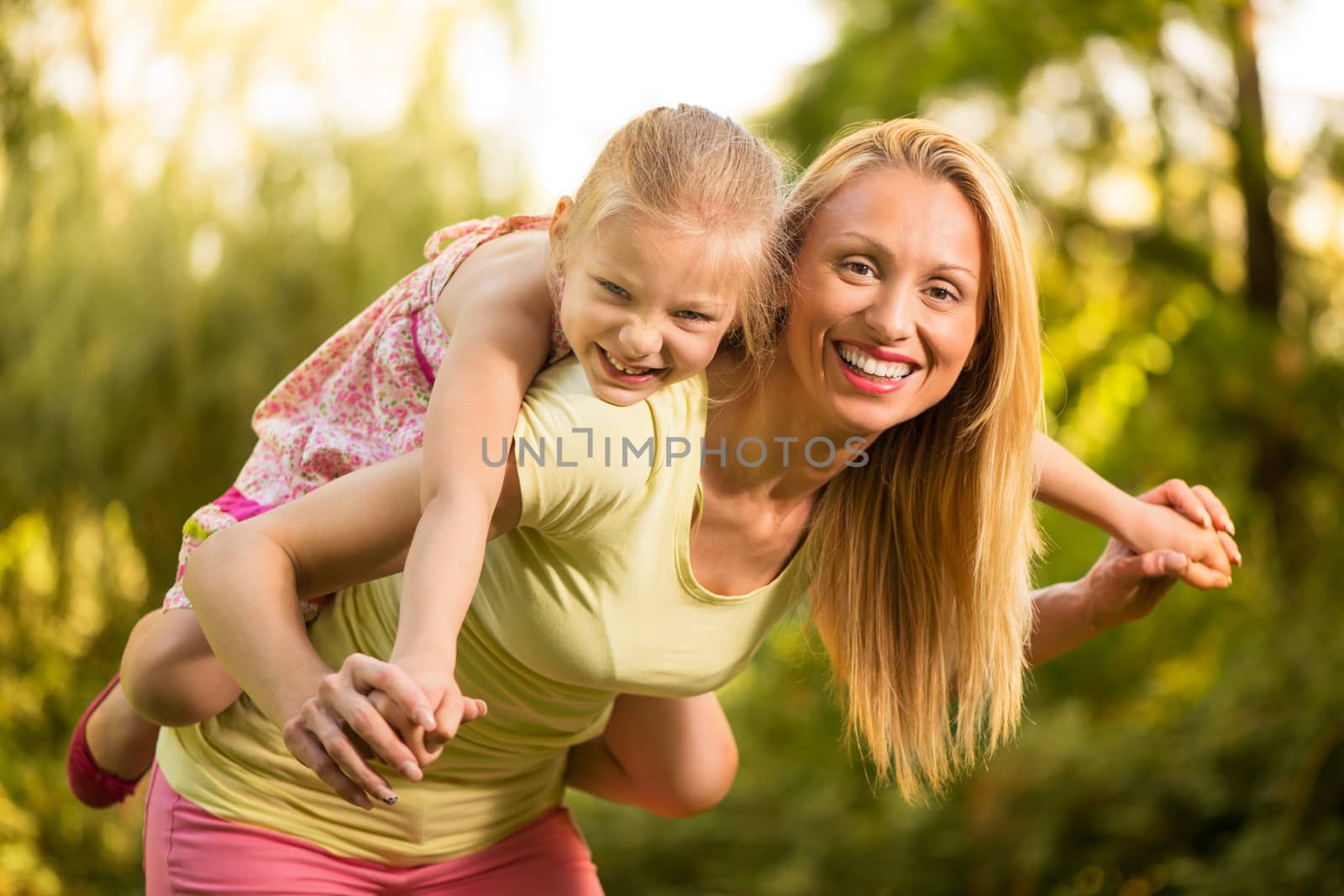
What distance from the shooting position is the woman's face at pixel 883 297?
1541 mm

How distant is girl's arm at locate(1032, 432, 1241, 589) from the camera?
1.78m

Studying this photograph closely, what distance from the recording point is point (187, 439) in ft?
15.0

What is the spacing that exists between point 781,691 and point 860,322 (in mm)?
3989

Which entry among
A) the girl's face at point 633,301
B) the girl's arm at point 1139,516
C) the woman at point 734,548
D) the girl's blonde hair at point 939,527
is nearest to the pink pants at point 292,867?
the woman at point 734,548

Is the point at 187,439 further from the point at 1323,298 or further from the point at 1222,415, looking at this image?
the point at 1323,298

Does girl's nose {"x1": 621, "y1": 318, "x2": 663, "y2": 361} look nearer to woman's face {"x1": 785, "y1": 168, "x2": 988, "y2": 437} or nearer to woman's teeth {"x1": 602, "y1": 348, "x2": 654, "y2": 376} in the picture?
woman's teeth {"x1": 602, "y1": 348, "x2": 654, "y2": 376}

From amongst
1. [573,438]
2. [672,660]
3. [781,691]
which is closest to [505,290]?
[573,438]

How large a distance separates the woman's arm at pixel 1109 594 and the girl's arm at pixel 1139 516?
0.02 meters

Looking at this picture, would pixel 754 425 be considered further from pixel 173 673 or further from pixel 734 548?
pixel 173 673

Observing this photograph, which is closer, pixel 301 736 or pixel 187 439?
pixel 301 736

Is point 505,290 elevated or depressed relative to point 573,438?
elevated

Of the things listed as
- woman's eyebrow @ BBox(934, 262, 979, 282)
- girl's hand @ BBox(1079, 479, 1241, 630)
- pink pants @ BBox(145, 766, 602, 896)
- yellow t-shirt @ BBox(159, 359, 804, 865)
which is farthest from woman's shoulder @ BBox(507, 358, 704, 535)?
girl's hand @ BBox(1079, 479, 1241, 630)

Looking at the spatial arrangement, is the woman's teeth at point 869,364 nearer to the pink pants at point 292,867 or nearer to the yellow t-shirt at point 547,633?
the yellow t-shirt at point 547,633

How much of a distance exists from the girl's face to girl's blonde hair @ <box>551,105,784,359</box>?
0.05ft
